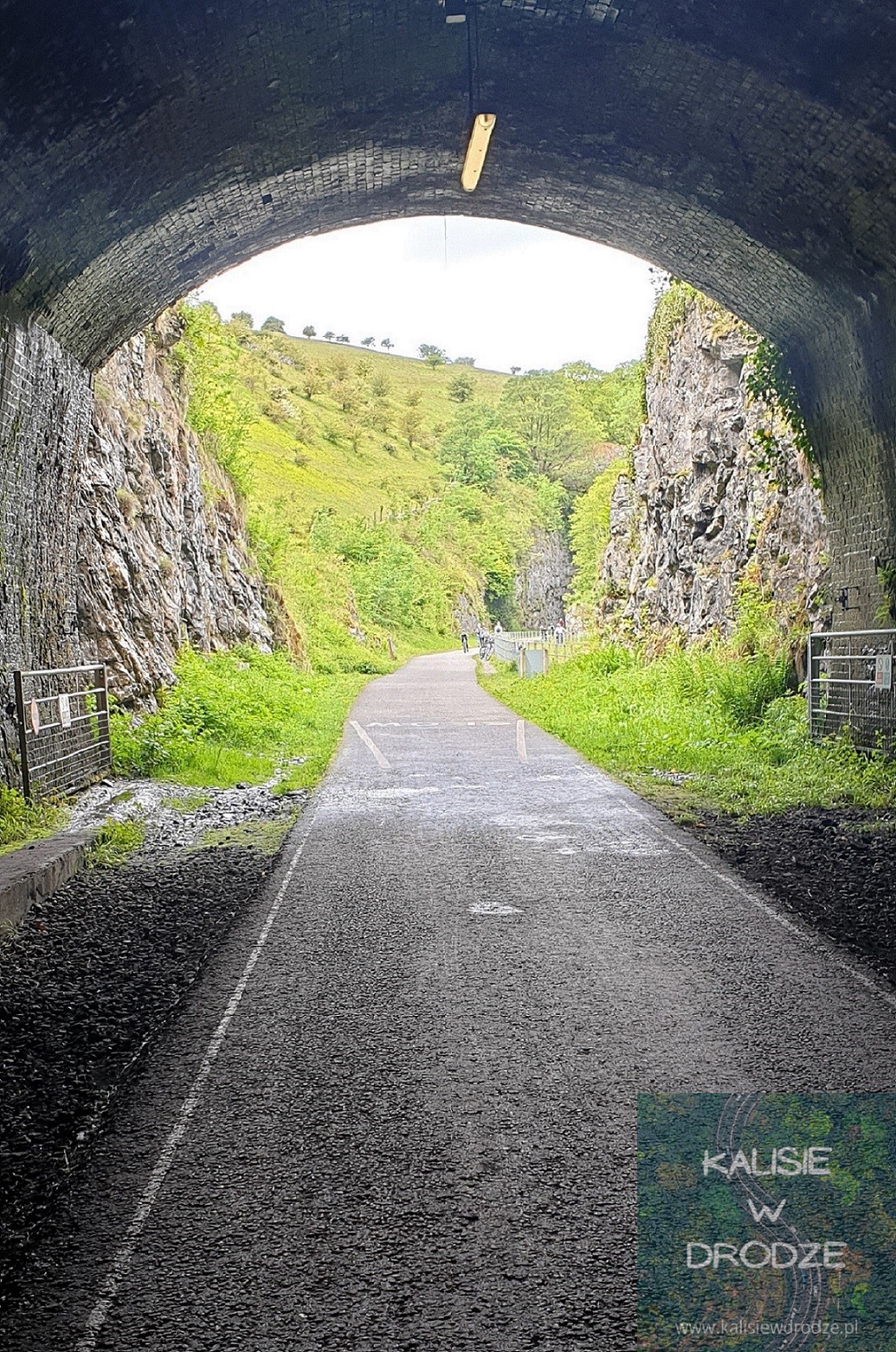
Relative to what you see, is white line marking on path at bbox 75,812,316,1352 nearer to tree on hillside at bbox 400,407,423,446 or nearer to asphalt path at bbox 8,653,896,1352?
asphalt path at bbox 8,653,896,1352

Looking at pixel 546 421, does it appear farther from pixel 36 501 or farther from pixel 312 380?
pixel 36 501

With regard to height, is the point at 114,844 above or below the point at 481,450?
below

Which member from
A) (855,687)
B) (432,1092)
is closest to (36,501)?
(855,687)

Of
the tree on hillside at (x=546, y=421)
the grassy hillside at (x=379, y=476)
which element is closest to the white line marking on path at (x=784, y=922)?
the grassy hillside at (x=379, y=476)

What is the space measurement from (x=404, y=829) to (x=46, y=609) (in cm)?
548

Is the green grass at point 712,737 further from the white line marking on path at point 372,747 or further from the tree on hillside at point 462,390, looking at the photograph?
the tree on hillside at point 462,390

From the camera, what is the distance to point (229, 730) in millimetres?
18734

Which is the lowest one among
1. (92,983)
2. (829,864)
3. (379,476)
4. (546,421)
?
(829,864)

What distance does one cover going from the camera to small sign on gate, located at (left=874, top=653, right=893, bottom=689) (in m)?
13.7

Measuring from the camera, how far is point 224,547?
96.3 ft

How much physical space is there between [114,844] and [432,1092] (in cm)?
656

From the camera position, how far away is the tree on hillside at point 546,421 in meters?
109

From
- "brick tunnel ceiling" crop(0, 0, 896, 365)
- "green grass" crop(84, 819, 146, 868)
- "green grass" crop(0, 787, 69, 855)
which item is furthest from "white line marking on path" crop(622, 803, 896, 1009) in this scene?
"brick tunnel ceiling" crop(0, 0, 896, 365)

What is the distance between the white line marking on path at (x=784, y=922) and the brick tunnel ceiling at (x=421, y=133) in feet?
21.0
